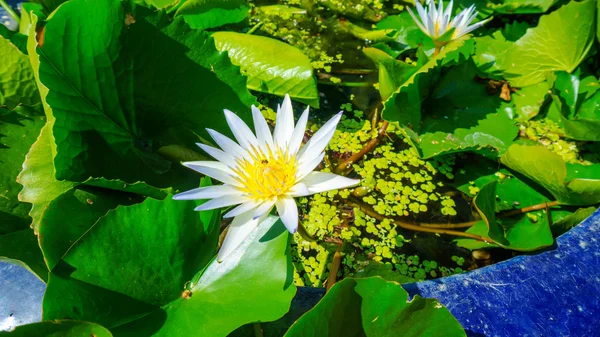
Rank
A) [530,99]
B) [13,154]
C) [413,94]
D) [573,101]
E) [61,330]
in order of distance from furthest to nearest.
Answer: [530,99] < [573,101] < [413,94] < [13,154] < [61,330]

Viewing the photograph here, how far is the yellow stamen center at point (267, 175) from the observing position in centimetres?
86

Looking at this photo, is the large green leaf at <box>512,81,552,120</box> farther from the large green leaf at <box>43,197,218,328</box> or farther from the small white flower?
the large green leaf at <box>43,197,218,328</box>

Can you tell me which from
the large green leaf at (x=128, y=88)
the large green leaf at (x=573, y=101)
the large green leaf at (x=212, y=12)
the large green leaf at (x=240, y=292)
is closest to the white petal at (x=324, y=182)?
the large green leaf at (x=240, y=292)

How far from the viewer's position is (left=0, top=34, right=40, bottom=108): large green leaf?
3.59 feet

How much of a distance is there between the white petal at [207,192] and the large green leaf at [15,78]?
0.68 m

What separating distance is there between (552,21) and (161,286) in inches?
69.7

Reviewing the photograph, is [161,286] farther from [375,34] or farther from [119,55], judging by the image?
[375,34]

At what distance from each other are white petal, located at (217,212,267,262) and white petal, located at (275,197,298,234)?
0.06 metres

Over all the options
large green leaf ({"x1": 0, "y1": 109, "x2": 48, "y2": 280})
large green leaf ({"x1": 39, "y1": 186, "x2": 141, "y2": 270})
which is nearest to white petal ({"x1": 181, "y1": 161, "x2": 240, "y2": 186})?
large green leaf ({"x1": 39, "y1": 186, "x2": 141, "y2": 270})

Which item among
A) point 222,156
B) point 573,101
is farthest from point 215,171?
point 573,101

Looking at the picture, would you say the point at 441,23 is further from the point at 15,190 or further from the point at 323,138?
the point at 15,190

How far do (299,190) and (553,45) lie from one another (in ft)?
4.93

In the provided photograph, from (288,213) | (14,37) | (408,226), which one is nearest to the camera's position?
(288,213)

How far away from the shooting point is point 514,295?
952mm
